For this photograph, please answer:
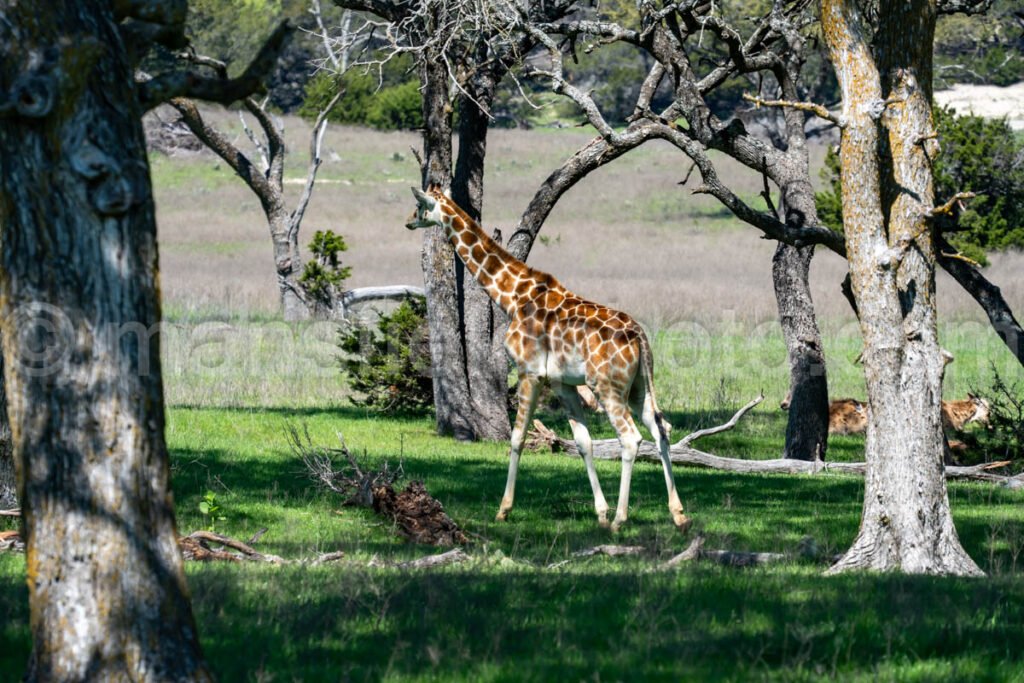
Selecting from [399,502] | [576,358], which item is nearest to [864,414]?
[576,358]

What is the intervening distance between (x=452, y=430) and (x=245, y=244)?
30.6 metres

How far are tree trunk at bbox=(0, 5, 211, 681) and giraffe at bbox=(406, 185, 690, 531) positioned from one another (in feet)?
22.4

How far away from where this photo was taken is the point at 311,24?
77.2 metres

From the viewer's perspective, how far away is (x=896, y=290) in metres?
9.53

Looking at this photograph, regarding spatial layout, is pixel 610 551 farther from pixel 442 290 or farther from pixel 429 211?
pixel 442 290

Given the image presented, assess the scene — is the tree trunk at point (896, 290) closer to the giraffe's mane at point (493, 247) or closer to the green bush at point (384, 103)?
the giraffe's mane at point (493, 247)

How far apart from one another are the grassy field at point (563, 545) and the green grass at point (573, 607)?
0.02 metres

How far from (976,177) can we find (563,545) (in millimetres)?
23627

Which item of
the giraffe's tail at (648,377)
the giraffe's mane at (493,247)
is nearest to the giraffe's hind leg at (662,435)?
the giraffe's tail at (648,377)

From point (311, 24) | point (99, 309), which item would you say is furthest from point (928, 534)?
point (311, 24)

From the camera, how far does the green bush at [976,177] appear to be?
31875 millimetres

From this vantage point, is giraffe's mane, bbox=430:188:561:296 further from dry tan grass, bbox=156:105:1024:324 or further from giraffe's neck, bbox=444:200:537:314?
dry tan grass, bbox=156:105:1024:324

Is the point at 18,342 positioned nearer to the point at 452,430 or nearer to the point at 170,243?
the point at 452,430

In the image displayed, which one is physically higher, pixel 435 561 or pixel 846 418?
pixel 846 418
